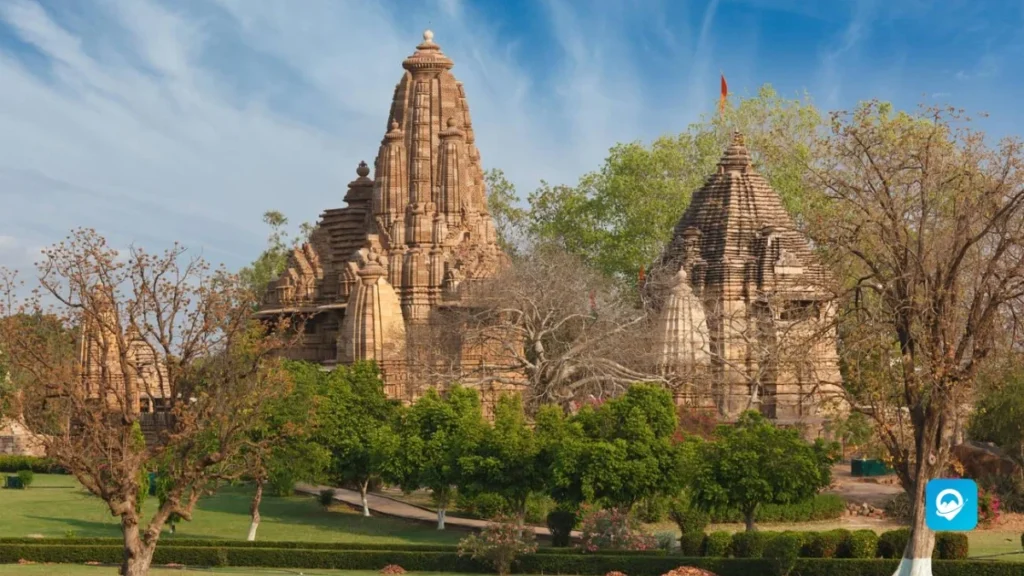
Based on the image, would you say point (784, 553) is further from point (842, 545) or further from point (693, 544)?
point (693, 544)

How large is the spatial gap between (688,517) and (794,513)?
532 cm

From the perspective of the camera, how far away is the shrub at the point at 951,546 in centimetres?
2877

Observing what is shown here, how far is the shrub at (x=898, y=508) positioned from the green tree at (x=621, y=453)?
21.1 ft

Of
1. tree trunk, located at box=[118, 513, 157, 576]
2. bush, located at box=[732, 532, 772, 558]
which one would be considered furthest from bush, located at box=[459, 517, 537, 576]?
tree trunk, located at box=[118, 513, 157, 576]

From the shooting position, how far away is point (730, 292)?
51.2m

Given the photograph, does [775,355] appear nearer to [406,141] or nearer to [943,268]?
[943,268]

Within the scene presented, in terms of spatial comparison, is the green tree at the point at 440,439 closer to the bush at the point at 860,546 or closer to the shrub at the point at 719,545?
the shrub at the point at 719,545

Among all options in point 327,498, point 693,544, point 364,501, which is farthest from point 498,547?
point 327,498

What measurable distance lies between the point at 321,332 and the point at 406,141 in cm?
730

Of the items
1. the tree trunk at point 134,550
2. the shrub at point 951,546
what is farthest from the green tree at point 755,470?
the tree trunk at point 134,550

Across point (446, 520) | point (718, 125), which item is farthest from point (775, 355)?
point (718, 125)

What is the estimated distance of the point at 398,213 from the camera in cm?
5728

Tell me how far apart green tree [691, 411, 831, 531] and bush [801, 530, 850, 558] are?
364 cm

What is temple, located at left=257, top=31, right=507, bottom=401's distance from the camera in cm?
5212
